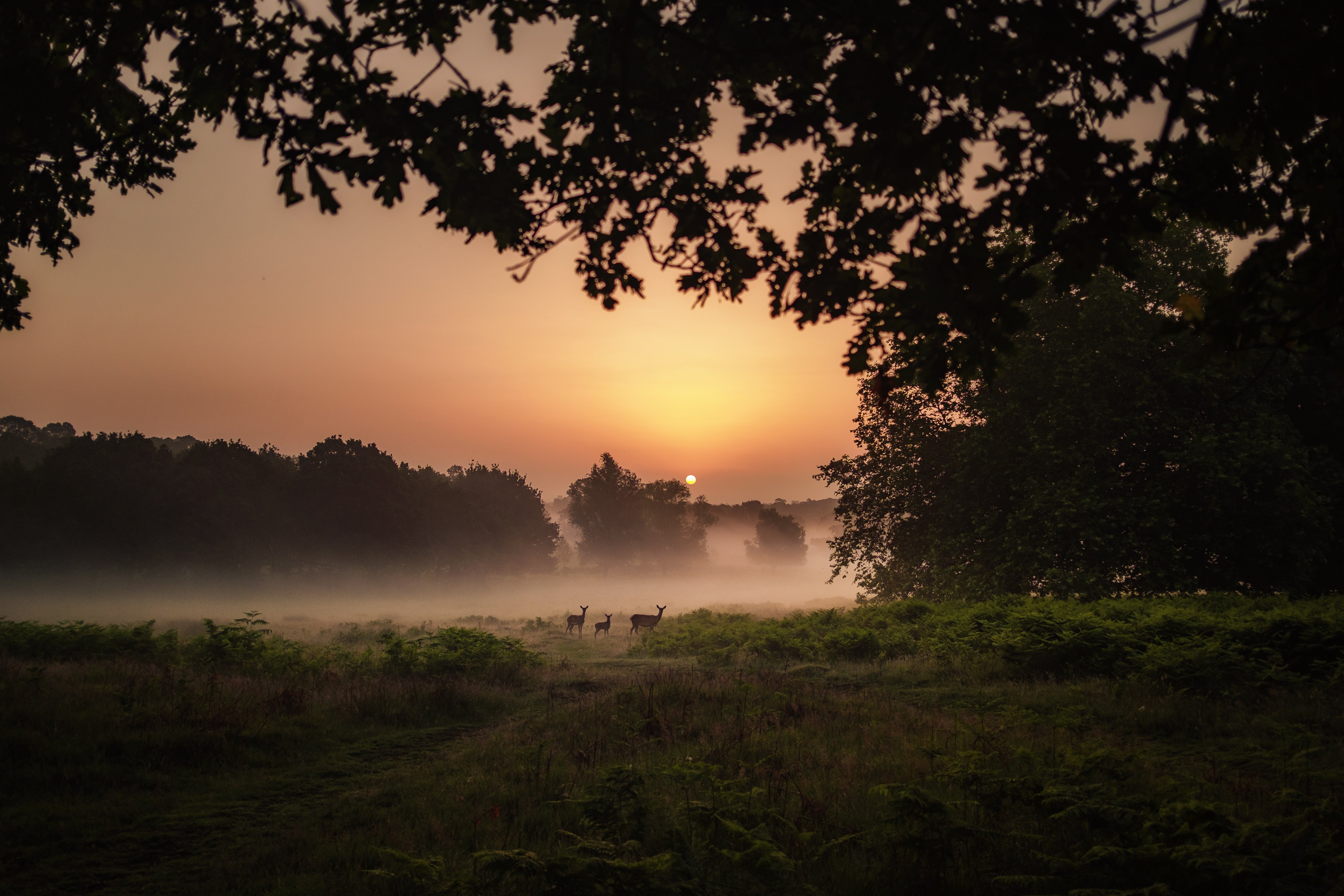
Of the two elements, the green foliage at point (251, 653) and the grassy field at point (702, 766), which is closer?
the grassy field at point (702, 766)

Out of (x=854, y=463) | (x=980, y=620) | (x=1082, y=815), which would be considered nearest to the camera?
(x=1082, y=815)

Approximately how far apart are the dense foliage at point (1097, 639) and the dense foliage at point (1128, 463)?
8.51ft

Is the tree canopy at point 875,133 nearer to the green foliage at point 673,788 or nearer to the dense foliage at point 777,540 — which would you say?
the green foliage at point 673,788

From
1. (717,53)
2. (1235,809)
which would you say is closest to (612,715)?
(1235,809)

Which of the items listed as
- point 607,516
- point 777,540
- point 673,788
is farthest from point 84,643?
point 777,540

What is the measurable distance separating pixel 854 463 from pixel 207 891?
953 inches

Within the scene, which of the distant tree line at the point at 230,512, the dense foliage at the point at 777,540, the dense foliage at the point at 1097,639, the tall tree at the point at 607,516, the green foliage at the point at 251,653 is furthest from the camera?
the dense foliage at the point at 777,540

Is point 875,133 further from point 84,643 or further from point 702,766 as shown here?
point 84,643

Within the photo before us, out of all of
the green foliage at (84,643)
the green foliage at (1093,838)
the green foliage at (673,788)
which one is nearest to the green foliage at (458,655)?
the green foliage at (673,788)

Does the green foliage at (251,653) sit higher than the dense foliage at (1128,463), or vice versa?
the dense foliage at (1128,463)

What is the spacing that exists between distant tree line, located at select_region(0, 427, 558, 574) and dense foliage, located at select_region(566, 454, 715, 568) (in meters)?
19.2

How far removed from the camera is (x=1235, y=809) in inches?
231

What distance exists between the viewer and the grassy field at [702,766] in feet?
16.1

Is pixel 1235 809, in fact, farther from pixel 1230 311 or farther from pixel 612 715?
pixel 612 715
